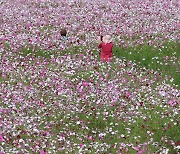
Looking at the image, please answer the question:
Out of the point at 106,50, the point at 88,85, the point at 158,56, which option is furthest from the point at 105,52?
the point at 88,85

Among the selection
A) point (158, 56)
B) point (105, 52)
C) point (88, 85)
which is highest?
point (158, 56)

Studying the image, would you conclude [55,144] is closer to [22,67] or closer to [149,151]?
[149,151]

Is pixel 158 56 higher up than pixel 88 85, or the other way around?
pixel 158 56

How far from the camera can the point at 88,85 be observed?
1345 centimetres

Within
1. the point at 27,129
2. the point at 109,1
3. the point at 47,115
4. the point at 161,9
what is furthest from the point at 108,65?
the point at 109,1

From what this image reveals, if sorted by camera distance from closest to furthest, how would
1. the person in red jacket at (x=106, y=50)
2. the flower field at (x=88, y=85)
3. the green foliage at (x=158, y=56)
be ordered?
the flower field at (x=88, y=85)
the green foliage at (x=158, y=56)
the person in red jacket at (x=106, y=50)

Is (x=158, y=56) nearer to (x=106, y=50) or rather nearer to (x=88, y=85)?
(x=106, y=50)

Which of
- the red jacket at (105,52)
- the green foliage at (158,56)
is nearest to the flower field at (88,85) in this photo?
the green foliage at (158,56)

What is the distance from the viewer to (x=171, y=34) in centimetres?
2059

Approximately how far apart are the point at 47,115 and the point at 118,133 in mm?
1998

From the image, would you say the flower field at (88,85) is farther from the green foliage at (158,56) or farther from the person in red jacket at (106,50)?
the person in red jacket at (106,50)

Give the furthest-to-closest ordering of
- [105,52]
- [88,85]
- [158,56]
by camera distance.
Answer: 1. [158,56]
2. [105,52]
3. [88,85]

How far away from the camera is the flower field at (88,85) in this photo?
32.5 feet

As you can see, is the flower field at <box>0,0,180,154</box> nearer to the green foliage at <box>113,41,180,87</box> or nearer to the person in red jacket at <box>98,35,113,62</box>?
the green foliage at <box>113,41,180,87</box>
